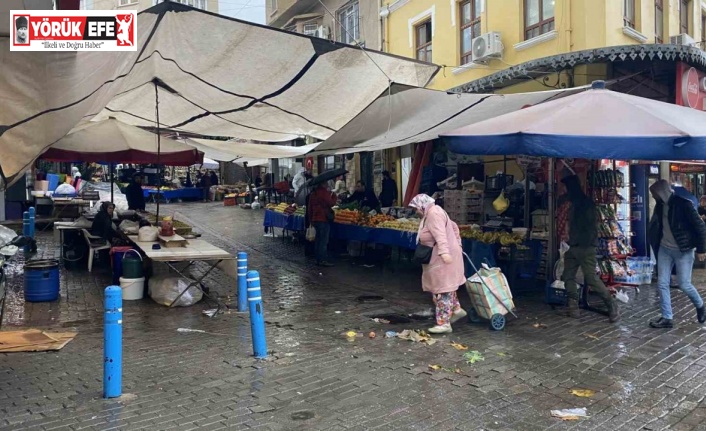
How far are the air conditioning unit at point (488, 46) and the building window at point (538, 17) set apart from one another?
0.68 metres

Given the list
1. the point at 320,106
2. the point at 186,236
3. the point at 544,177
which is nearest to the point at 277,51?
the point at 320,106

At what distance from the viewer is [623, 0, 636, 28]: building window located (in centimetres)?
1243

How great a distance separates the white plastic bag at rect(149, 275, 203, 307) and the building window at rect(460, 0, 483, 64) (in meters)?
10.1

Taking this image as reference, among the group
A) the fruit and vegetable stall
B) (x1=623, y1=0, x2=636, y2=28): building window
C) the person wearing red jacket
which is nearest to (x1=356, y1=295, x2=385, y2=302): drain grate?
the fruit and vegetable stall

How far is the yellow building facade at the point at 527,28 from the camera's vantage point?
1190cm

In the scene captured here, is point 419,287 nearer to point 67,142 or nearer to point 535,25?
point 535,25

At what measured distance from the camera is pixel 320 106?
10.6m

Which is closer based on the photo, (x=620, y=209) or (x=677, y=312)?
(x=677, y=312)

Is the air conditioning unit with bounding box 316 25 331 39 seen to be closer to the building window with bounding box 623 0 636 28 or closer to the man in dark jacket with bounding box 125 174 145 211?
the man in dark jacket with bounding box 125 174 145 211

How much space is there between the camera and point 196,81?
8.91 m

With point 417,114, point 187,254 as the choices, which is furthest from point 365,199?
point 187,254

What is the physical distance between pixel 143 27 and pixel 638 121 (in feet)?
19.6

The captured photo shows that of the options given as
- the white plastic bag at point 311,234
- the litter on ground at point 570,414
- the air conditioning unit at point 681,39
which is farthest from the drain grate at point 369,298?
the air conditioning unit at point 681,39

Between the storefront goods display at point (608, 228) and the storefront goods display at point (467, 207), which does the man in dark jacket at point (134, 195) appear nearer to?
the storefront goods display at point (467, 207)
